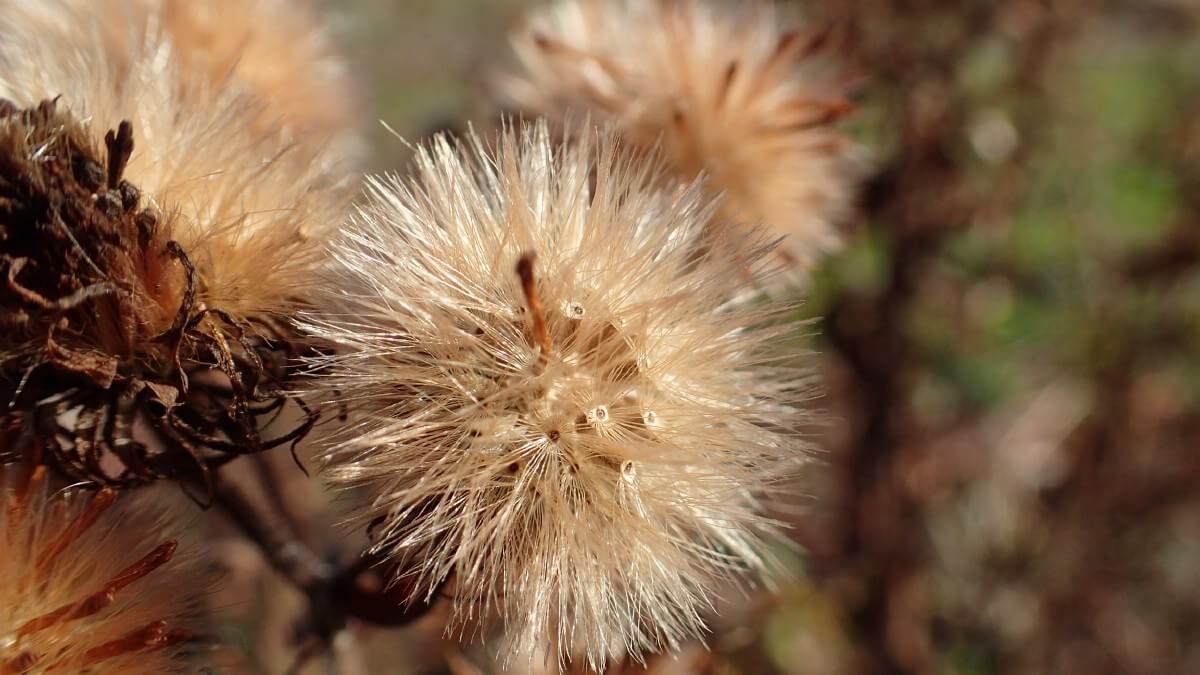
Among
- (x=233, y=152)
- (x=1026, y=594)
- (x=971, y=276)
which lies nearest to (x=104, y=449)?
(x=233, y=152)

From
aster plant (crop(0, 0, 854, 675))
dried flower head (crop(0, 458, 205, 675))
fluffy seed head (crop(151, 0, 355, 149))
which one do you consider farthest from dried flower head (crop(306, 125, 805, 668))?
fluffy seed head (crop(151, 0, 355, 149))

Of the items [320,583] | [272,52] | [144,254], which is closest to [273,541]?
[320,583]

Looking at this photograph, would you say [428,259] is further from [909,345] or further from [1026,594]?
[1026,594]

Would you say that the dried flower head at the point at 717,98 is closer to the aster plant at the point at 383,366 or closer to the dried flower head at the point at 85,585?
the aster plant at the point at 383,366

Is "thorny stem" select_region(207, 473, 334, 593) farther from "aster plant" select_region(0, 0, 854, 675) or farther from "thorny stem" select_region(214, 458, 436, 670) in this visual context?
"aster plant" select_region(0, 0, 854, 675)

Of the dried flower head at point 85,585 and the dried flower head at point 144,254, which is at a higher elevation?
the dried flower head at point 144,254

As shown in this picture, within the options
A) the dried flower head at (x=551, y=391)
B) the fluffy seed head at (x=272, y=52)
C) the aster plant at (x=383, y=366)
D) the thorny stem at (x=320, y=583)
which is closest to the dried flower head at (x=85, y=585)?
the aster plant at (x=383, y=366)
